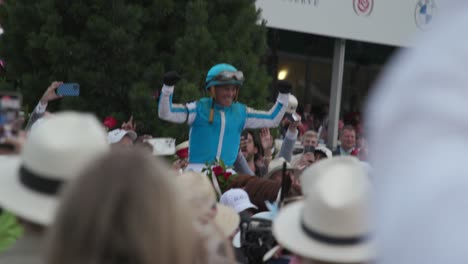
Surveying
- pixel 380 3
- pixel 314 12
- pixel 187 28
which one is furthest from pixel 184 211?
pixel 380 3

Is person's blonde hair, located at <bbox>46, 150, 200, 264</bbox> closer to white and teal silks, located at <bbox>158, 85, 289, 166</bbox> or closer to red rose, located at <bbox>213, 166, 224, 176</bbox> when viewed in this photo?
red rose, located at <bbox>213, 166, 224, 176</bbox>

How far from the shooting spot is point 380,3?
13.5 metres

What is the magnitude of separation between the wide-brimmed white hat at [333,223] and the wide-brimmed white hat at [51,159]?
55cm

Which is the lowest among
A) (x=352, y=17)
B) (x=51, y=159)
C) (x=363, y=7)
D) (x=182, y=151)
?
(x=182, y=151)

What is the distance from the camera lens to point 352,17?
42.3ft

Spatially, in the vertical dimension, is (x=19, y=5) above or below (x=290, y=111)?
above

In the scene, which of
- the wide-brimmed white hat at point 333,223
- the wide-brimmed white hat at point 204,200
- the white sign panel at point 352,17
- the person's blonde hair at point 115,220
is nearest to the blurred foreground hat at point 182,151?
the wide-brimmed white hat at point 204,200

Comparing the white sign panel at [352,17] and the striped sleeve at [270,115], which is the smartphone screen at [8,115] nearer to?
the striped sleeve at [270,115]

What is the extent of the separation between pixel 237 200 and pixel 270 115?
6.34 ft

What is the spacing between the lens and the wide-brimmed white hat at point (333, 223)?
166 cm

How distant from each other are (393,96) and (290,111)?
5.70 m

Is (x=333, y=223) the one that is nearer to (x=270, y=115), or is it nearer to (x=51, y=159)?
(x=51, y=159)

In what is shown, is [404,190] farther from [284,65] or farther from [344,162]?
[284,65]

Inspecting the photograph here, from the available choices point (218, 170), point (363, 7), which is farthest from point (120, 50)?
point (363, 7)
